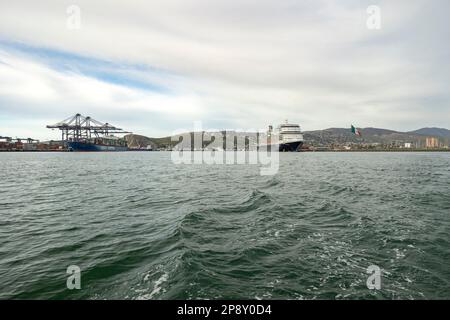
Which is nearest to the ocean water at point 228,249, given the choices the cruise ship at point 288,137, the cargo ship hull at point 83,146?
the cruise ship at point 288,137

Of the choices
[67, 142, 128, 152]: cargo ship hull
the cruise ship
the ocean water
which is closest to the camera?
the ocean water

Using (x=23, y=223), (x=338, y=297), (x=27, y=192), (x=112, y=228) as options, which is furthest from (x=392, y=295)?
(x=27, y=192)

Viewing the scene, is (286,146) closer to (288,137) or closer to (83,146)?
(288,137)

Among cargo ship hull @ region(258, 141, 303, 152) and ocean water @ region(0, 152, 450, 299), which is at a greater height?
cargo ship hull @ region(258, 141, 303, 152)

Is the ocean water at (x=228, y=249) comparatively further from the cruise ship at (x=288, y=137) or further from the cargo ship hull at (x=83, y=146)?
the cargo ship hull at (x=83, y=146)

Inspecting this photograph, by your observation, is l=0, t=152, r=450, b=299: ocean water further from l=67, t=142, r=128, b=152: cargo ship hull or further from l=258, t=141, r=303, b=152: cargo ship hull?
l=67, t=142, r=128, b=152: cargo ship hull

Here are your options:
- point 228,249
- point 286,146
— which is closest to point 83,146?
point 286,146

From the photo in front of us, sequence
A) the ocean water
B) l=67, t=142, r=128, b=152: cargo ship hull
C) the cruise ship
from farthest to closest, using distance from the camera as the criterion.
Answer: l=67, t=142, r=128, b=152: cargo ship hull → the cruise ship → the ocean water

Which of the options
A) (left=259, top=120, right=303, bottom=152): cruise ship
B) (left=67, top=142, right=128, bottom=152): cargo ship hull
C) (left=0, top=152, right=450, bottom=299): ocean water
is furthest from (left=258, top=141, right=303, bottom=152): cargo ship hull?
(left=0, top=152, right=450, bottom=299): ocean water

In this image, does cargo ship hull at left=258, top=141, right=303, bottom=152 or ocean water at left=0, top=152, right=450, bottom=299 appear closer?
ocean water at left=0, top=152, right=450, bottom=299

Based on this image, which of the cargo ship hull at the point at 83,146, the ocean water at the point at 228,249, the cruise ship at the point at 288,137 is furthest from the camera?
the cargo ship hull at the point at 83,146

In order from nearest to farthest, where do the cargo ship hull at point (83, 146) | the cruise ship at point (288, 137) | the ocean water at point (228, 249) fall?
the ocean water at point (228, 249) → the cruise ship at point (288, 137) → the cargo ship hull at point (83, 146)

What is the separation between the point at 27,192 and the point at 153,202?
15592 millimetres
